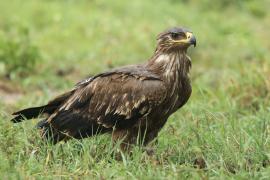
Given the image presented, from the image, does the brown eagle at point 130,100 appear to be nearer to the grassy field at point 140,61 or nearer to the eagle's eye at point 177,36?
the eagle's eye at point 177,36

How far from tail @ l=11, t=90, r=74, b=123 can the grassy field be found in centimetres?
9

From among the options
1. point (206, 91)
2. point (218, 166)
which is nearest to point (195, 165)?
point (218, 166)

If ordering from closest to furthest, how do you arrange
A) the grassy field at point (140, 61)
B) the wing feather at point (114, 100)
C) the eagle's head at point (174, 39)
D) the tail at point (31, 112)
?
the grassy field at point (140, 61), the wing feather at point (114, 100), the eagle's head at point (174, 39), the tail at point (31, 112)

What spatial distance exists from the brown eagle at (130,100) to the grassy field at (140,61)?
0.16 metres

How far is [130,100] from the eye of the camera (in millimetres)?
7094

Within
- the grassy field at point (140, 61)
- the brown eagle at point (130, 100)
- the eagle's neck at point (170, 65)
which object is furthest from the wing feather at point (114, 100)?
the grassy field at point (140, 61)

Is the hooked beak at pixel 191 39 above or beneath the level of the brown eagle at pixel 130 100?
above

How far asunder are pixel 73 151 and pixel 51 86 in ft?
15.2

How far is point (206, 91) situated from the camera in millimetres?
9305

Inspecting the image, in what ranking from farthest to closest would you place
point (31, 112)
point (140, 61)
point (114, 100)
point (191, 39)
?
point (140, 61), point (31, 112), point (114, 100), point (191, 39)

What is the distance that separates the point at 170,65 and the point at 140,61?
597 centimetres

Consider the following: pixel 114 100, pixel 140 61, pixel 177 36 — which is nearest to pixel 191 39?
pixel 177 36

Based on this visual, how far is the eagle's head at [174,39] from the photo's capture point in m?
7.17

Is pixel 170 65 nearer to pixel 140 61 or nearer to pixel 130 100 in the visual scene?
pixel 130 100
